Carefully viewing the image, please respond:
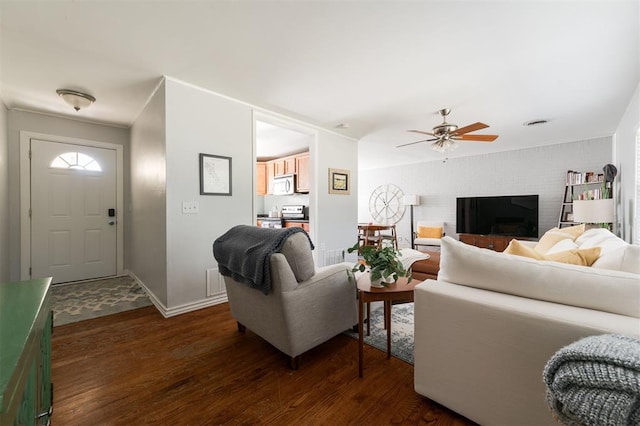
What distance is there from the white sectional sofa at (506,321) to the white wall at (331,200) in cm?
264

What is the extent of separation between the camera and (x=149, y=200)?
302 cm

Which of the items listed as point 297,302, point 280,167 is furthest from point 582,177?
point 297,302

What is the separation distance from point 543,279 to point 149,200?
353cm

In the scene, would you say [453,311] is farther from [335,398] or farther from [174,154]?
[174,154]

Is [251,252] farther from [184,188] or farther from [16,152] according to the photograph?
[16,152]

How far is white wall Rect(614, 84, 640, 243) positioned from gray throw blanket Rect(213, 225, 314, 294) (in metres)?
3.77

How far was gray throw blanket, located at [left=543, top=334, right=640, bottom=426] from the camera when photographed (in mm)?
600

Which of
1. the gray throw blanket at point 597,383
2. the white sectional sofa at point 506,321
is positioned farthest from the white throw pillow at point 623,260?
the gray throw blanket at point 597,383

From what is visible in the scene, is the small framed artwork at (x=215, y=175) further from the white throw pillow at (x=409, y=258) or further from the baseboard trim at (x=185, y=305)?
the white throw pillow at (x=409, y=258)

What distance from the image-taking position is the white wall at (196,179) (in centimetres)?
256

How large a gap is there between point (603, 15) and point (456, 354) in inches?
92.3

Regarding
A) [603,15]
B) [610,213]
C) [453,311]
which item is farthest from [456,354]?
[610,213]

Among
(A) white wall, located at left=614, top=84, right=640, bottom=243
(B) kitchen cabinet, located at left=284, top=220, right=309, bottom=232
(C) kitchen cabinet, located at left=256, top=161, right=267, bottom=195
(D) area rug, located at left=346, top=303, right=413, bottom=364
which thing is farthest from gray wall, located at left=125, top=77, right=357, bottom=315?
(A) white wall, located at left=614, top=84, right=640, bottom=243

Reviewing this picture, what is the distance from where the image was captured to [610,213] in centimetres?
333
